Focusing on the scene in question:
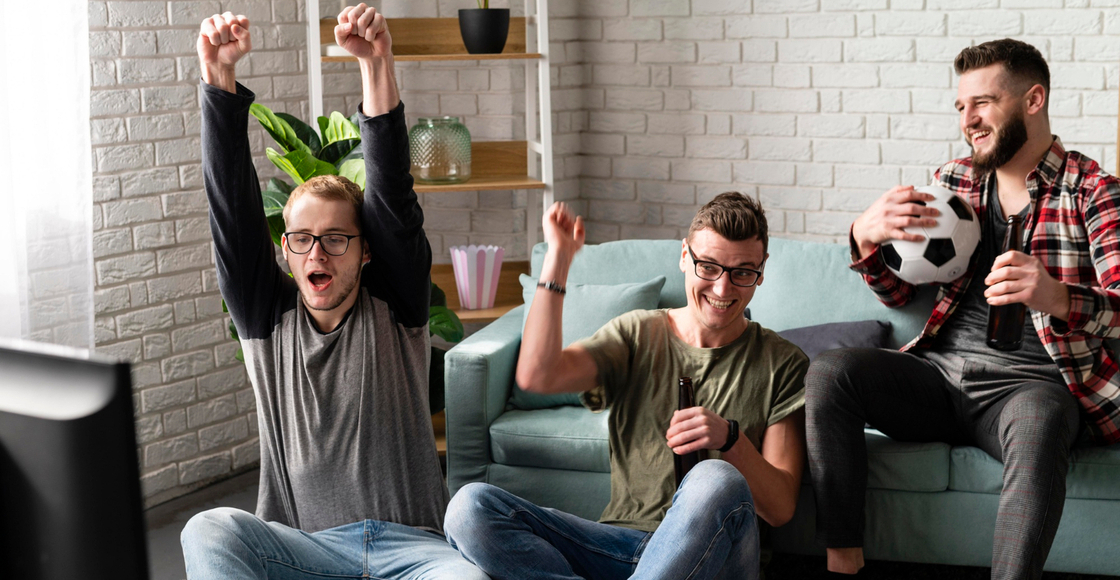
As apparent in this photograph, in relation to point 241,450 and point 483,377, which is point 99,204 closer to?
point 241,450

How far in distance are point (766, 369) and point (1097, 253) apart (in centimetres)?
85

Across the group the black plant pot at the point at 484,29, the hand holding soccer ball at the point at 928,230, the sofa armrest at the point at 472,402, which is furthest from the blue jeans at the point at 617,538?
the black plant pot at the point at 484,29

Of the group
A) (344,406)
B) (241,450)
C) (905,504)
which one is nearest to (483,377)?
(344,406)

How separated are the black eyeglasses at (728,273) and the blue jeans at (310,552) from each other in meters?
0.65

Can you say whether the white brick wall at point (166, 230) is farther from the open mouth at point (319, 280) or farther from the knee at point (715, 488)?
the knee at point (715, 488)

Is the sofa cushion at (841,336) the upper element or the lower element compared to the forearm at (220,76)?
lower

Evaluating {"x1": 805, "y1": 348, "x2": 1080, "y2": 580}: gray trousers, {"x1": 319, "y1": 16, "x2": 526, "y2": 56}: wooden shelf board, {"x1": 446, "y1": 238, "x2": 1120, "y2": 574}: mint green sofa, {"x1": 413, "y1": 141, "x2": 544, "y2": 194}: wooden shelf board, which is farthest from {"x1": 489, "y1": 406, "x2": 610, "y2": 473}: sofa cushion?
{"x1": 319, "y1": 16, "x2": 526, "y2": 56}: wooden shelf board

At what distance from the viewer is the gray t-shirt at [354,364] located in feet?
5.60

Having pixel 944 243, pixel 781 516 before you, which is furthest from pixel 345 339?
pixel 944 243

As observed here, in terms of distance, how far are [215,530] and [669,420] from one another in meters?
0.80

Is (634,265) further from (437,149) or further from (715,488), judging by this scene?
(715,488)

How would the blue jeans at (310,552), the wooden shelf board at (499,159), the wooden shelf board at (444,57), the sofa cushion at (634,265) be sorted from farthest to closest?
the wooden shelf board at (499,159)
the wooden shelf board at (444,57)
the sofa cushion at (634,265)
the blue jeans at (310,552)

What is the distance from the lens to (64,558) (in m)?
0.54

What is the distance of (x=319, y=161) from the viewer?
2.61 meters
